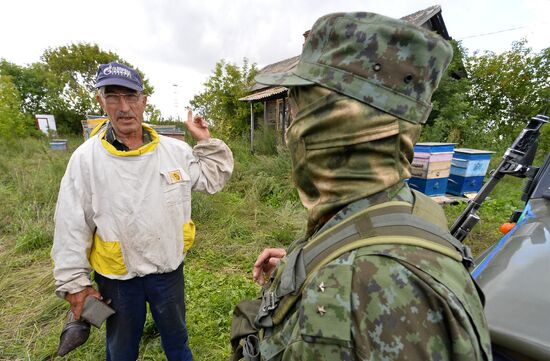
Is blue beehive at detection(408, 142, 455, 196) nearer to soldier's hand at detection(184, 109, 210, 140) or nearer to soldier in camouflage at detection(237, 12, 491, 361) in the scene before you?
soldier's hand at detection(184, 109, 210, 140)

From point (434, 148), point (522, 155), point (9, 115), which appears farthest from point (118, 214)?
point (9, 115)

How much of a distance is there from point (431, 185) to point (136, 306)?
5.59 metres

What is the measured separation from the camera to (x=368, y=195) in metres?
0.88

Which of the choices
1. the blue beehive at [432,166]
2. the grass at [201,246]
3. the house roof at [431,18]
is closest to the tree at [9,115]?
the grass at [201,246]

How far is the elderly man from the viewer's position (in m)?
1.82

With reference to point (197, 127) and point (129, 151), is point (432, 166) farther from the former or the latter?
point (129, 151)

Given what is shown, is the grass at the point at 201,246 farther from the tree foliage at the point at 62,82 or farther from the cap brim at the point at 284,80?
the tree foliage at the point at 62,82

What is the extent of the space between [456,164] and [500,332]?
5.95 m

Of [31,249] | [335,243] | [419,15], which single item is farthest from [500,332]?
[419,15]

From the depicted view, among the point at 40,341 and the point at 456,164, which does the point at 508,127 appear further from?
the point at 40,341

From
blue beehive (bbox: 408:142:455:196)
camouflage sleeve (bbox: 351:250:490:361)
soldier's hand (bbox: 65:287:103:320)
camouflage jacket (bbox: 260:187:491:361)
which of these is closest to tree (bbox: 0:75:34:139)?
soldier's hand (bbox: 65:287:103:320)

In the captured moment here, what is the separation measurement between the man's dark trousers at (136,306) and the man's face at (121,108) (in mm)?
1039

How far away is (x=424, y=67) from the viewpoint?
85cm

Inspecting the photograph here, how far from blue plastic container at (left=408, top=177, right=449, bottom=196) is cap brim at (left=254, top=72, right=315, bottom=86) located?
549 cm
